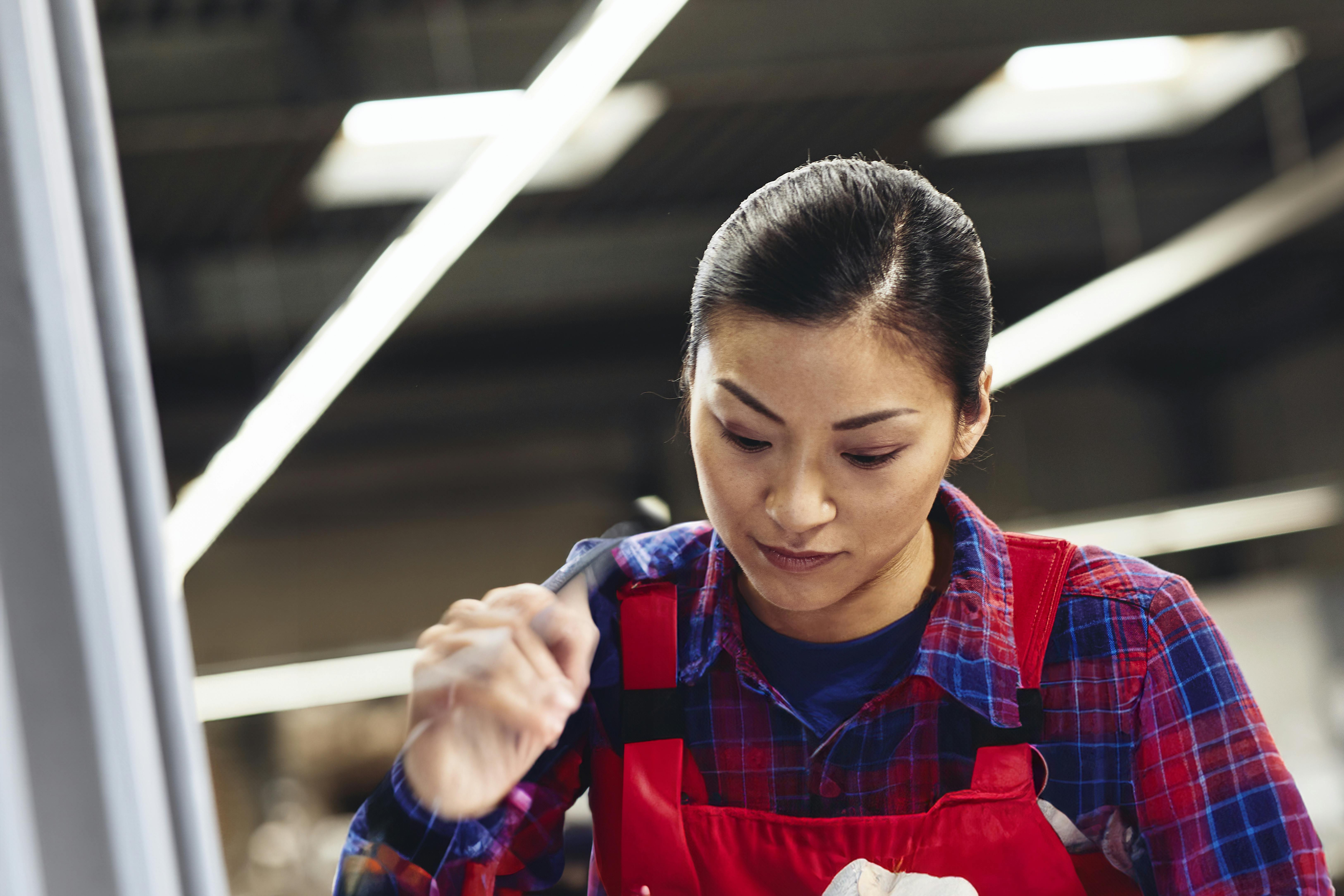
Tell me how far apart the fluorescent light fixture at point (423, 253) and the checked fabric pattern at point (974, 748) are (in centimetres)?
21

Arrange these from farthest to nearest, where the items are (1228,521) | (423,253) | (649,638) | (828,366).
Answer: (1228,521), (423,253), (649,638), (828,366)

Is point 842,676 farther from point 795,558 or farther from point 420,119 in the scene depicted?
point 420,119

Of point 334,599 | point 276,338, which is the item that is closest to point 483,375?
point 276,338

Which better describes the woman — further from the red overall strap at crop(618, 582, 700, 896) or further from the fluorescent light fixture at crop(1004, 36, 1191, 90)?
the fluorescent light fixture at crop(1004, 36, 1191, 90)

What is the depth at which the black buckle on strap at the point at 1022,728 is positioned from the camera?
1.69 ft

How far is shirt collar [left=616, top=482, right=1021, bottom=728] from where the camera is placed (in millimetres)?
523

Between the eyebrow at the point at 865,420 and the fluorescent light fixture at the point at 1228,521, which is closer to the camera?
the eyebrow at the point at 865,420

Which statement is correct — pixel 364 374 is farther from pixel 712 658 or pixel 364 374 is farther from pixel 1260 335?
pixel 1260 335

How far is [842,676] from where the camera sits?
1.83 feet

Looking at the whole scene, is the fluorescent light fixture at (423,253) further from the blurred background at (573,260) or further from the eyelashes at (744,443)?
the eyelashes at (744,443)

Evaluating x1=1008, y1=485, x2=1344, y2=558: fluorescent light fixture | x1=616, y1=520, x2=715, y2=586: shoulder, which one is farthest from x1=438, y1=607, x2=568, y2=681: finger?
x1=1008, y1=485, x2=1344, y2=558: fluorescent light fixture

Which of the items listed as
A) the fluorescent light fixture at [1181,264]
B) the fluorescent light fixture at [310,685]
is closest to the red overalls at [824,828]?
the fluorescent light fixture at [1181,264]

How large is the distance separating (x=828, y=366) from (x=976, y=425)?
11cm

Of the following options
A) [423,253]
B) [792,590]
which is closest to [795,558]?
[792,590]
